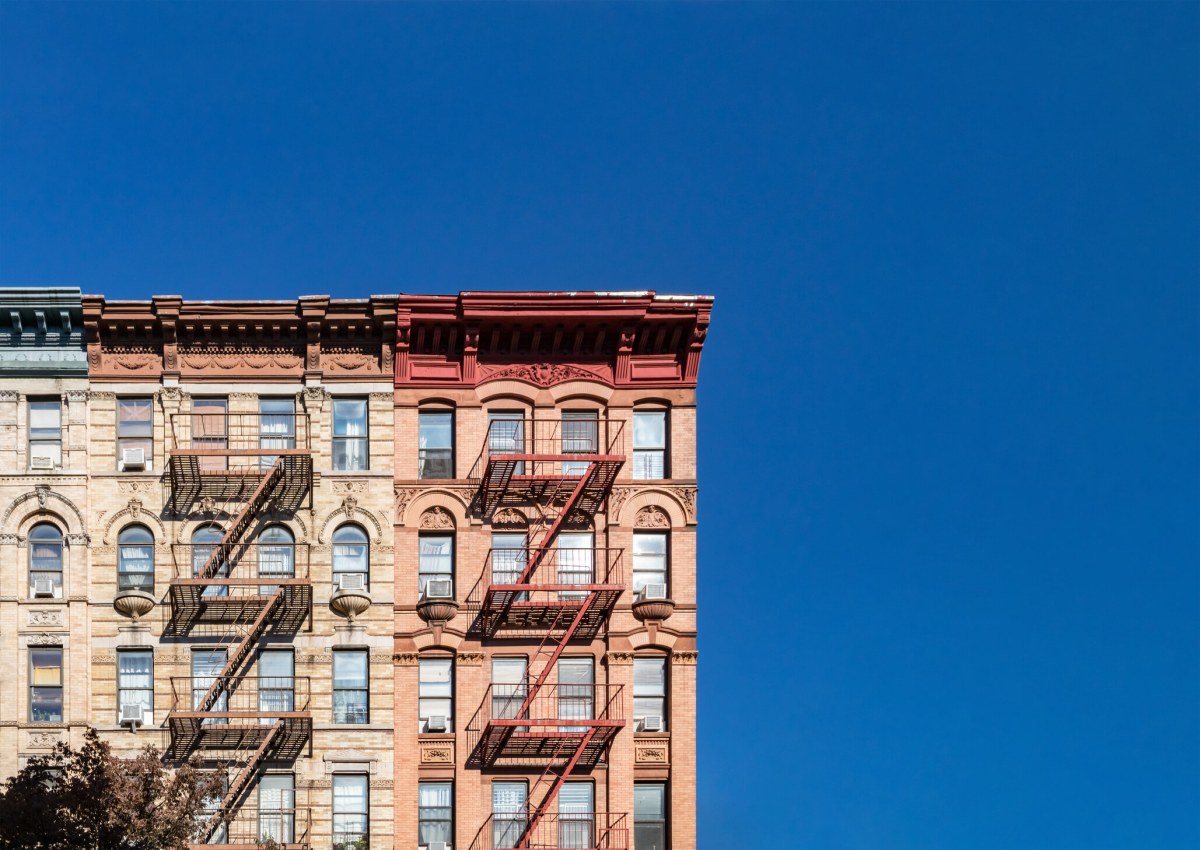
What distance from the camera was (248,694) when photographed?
4519 cm

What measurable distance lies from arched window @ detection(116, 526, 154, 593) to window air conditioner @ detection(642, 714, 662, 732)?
11.7m

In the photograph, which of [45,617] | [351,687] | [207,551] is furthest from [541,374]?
[45,617]

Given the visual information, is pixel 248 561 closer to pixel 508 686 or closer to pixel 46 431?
pixel 46 431

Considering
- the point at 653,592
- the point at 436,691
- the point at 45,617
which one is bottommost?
the point at 436,691

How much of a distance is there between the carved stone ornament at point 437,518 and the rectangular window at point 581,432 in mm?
3115

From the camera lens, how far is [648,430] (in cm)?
4762

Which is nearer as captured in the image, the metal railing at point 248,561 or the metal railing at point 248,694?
the metal railing at point 248,694

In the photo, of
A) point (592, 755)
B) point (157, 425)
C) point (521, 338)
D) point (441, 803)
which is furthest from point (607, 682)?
point (157, 425)

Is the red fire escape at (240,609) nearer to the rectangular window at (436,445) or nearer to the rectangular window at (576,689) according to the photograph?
the rectangular window at (436,445)

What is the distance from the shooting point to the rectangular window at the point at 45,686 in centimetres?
4512

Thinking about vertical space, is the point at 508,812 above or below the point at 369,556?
below

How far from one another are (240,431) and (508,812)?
1085cm

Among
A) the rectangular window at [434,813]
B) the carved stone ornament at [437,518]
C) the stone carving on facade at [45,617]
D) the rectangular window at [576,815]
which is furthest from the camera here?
the carved stone ornament at [437,518]

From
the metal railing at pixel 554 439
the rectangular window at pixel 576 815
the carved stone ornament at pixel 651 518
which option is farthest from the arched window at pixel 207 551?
the carved stone ornament at pixel 651 518
